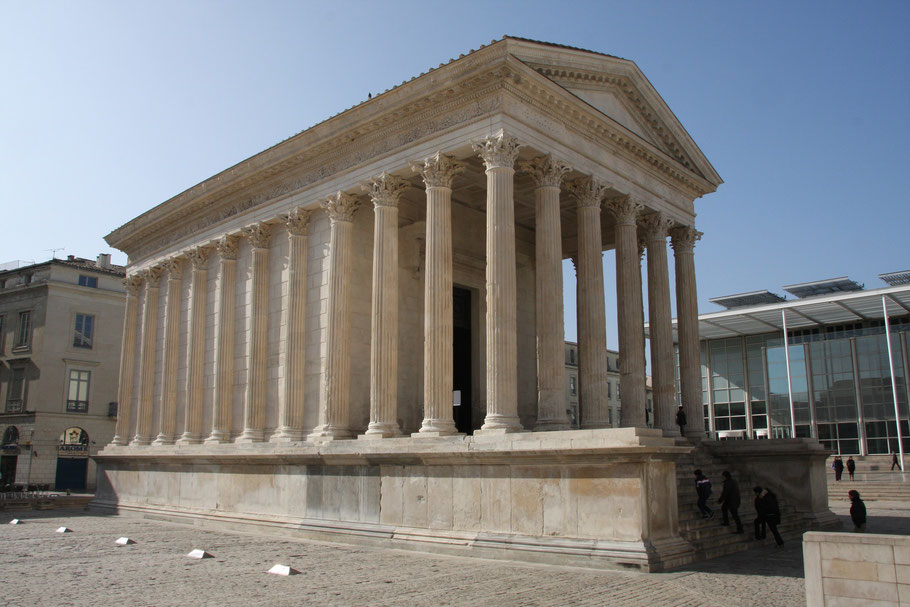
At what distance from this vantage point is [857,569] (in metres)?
8.38

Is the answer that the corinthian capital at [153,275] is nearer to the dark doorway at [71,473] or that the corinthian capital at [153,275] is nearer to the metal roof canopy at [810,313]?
the dark doorway at [71,473]

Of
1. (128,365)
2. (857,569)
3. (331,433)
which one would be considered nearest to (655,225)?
(331,433)

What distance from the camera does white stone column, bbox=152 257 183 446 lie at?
2819 cm

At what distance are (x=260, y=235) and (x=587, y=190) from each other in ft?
34.6

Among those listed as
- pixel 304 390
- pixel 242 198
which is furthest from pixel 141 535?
pixel 242 198

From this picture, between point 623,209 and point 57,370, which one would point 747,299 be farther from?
point 57,370

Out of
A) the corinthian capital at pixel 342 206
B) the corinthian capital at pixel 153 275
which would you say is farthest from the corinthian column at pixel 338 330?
the corinthian capital at pixel 153 275

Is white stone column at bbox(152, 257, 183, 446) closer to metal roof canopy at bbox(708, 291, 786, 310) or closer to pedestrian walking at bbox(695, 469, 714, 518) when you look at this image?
pedestrian walking at bbox(695, 469, 714, 518)

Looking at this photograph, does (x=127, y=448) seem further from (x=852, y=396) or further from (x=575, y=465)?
(x=852, y=396)

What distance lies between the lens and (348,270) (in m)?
22.0

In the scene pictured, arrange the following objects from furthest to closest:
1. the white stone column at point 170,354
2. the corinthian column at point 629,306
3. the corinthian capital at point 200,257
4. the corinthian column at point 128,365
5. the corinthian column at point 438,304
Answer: the corinthian column at point 128,365 < the white stone column at point 170,354 < the corinthian capital at point 200,257 < the corinthian column at point 629,306 < the corinthian column at point 438,304

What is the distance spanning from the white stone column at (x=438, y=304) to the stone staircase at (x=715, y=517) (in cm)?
558

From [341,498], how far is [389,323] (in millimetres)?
4496

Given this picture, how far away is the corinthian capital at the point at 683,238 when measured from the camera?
84.4 ft
